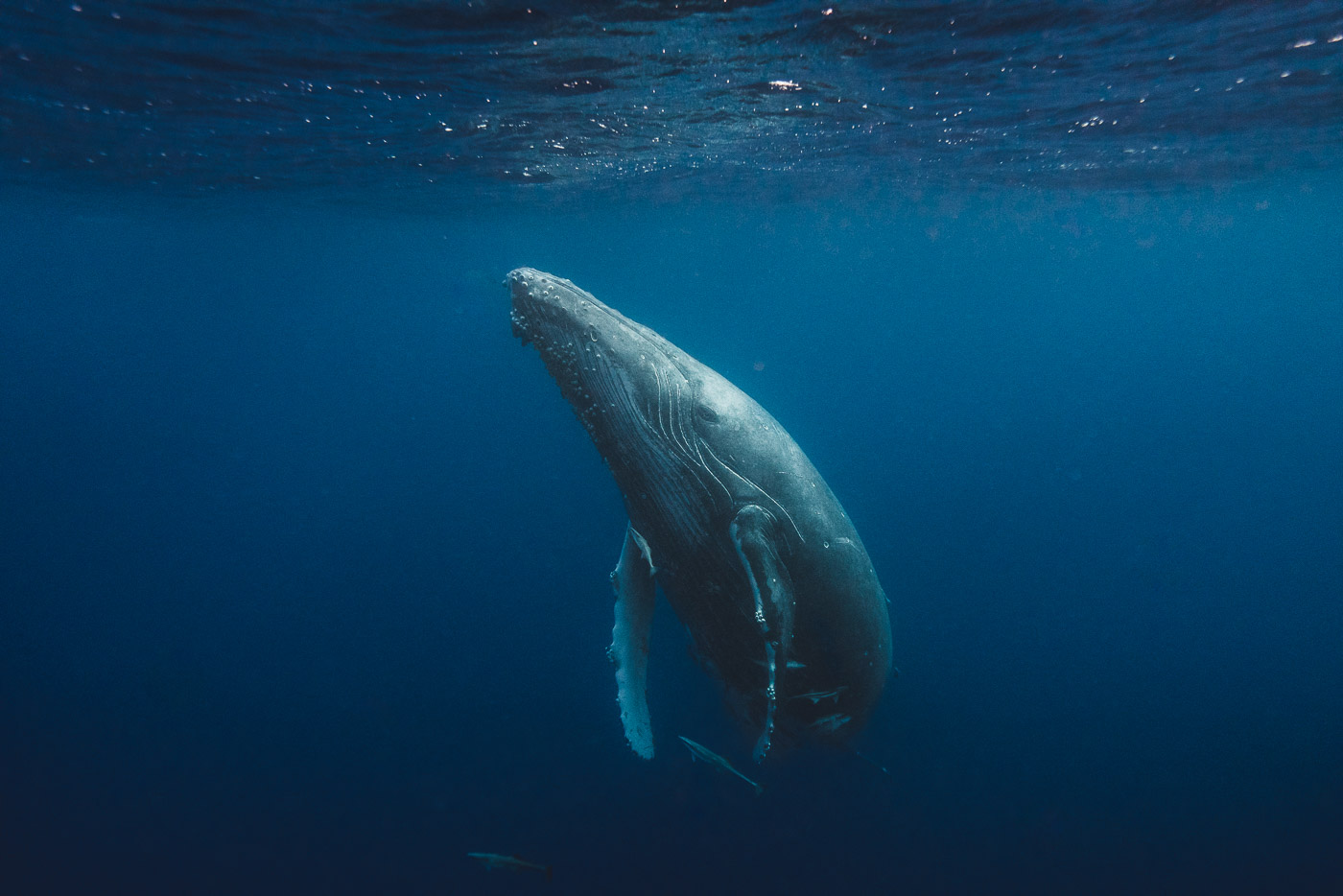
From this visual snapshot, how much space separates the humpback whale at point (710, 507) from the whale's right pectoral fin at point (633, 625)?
2 cm

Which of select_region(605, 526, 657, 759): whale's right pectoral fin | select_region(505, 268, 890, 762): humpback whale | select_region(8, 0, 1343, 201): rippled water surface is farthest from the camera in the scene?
select_region(8, 0, 1343, 201): rippled water surface

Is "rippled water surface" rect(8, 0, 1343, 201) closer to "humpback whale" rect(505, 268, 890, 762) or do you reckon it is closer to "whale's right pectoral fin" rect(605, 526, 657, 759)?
"humpback whale" rect(505, 268, 890, 762)

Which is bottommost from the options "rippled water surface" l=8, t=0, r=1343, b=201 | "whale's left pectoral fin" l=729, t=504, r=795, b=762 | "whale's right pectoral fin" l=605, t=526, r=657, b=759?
"whale's right pectoral fin" l=605, t=526, r=657, b=759

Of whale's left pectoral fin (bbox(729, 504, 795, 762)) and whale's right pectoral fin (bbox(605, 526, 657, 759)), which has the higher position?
whale's left pectoral fin (bbox(729, 504, 795, 762))

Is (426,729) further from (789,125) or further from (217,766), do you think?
(789,125)

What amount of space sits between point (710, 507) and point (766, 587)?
0.79m

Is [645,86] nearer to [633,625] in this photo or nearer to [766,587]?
[633,625]

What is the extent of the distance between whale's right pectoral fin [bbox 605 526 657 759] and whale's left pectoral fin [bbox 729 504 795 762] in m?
1.04

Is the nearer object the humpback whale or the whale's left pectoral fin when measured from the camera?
the whale's left pectoral fin

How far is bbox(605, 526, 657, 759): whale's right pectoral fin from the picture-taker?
5.98 meters

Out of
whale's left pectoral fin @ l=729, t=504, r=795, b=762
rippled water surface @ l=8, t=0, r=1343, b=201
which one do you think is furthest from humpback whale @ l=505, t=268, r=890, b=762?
rippled water surface @ l=8, t=0, r=1343, b=201

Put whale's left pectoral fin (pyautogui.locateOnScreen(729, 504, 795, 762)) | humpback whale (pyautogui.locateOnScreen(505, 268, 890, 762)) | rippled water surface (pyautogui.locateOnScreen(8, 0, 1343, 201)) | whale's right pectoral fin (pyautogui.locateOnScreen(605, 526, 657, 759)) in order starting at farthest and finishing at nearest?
rippled water surface (pyautogui.locateOnScreen(8, 0, 1343, 201))
whale's right pectoral fin (pyautogui.locateOnScreen(605, 526, 657, 759))
humpback whale (pyautogui.locateOnScreen(505, 268, 890, 762))
whale's left pectoral fin (pyautogui.locateOnScreen(729, 504, 795, 762))

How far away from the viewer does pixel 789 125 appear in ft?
46.2

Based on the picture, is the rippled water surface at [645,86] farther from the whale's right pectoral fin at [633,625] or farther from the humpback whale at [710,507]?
the whale's right pectoral fin at [633,625]
